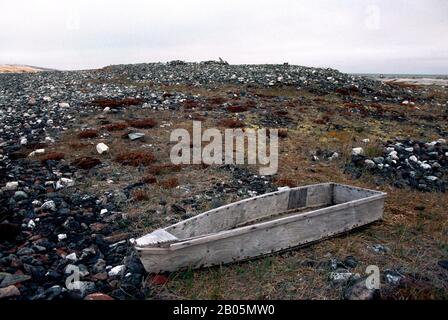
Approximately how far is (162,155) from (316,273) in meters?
7.74

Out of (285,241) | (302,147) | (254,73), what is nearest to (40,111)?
(302,147)

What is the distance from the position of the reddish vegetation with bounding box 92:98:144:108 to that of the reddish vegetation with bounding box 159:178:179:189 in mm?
10169

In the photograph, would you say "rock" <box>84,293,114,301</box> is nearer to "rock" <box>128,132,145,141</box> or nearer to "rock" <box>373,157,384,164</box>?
"rock" <box>128,132,145,141</box>

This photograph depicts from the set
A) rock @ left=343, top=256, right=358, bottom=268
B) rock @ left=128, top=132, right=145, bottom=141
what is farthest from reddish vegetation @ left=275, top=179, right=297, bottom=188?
rock @ left=128, top=132, right=145, bottom=141

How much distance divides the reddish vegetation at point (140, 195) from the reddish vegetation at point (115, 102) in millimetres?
10790

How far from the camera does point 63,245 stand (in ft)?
22.8

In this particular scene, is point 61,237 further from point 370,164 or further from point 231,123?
point 231,123

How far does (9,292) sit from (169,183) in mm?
5197

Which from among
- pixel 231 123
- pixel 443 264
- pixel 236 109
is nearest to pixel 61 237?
pixel 443 264

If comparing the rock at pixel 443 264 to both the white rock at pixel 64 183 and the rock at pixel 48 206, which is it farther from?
the white rock at pixel 64 183

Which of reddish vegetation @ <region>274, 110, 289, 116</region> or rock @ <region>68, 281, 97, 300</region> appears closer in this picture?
rock @ <region>68, 281, 97, 300</region>

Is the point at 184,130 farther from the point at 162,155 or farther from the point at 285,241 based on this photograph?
the point at 285,241

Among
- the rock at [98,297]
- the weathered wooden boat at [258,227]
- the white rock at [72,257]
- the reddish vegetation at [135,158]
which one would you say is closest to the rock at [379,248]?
the weathered wooden boat at [258,227]

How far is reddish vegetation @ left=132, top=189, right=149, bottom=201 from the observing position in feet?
29.8
